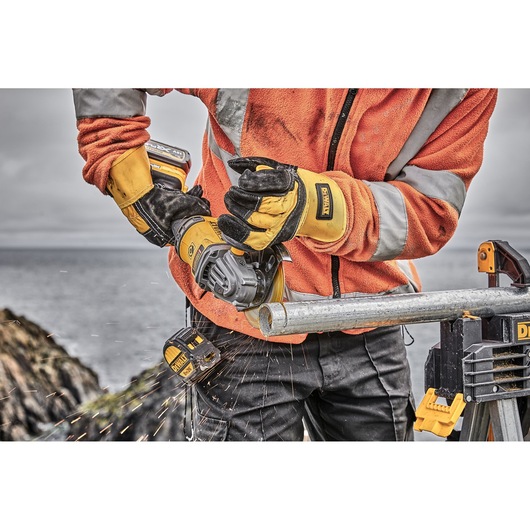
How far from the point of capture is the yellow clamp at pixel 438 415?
5.16 ft

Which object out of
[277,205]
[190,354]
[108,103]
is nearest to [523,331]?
[277,205]

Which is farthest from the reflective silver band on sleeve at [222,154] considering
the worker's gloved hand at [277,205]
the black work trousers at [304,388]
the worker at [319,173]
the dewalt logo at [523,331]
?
the dewalt logo at [523,331]

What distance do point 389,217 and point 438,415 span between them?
477 millimetres

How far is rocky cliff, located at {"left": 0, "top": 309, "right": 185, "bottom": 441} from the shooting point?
92.0 inches

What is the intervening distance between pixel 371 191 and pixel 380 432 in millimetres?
682

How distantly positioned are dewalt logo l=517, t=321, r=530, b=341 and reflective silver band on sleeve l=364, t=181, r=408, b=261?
336 mm

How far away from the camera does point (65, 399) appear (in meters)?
2.41

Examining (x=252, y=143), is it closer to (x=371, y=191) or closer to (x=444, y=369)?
(x=371, y=191)

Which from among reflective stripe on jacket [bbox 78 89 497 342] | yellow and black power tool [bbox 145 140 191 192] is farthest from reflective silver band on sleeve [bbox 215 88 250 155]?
yellow and black power tool [bbox 145 140 191 192]

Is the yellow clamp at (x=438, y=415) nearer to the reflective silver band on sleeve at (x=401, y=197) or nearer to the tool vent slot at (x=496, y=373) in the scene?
the tool vent slot at (x=496, y=373)

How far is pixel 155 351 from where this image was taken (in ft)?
7.32
